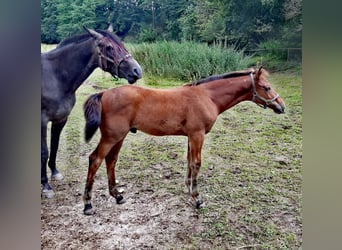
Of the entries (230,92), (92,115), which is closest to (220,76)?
(230,92)

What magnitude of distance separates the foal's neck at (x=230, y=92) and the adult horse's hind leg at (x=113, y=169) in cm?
63

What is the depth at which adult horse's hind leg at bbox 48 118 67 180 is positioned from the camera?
88.1 inches

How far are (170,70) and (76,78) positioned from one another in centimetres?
59

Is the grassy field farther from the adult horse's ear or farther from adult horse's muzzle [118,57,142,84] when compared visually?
the adult horse's ear

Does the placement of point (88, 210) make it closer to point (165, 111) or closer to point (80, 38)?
point (165, 111)

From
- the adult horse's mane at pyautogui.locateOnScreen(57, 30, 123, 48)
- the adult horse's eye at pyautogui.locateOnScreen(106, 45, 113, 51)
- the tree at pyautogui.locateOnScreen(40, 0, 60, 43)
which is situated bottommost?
the adult horse's eye at pyautogui.locateOnScreen(106, 45, 113, 51)

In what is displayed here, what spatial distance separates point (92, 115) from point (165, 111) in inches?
17.2

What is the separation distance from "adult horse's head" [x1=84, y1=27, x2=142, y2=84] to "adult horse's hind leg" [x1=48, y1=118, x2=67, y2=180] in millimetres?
425

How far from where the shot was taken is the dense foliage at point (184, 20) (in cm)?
219

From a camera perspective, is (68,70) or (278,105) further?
(68,70)

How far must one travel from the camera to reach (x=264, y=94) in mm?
2209

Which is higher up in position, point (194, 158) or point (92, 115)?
point (92, 115)

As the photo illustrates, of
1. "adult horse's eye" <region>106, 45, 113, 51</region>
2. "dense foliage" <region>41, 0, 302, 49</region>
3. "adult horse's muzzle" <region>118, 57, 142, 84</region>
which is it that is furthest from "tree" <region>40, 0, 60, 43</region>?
"adult horse's muzzle" <region>118, 57, 142, 84</region>

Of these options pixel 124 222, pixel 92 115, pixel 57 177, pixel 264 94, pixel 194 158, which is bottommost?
pixel 124 222
